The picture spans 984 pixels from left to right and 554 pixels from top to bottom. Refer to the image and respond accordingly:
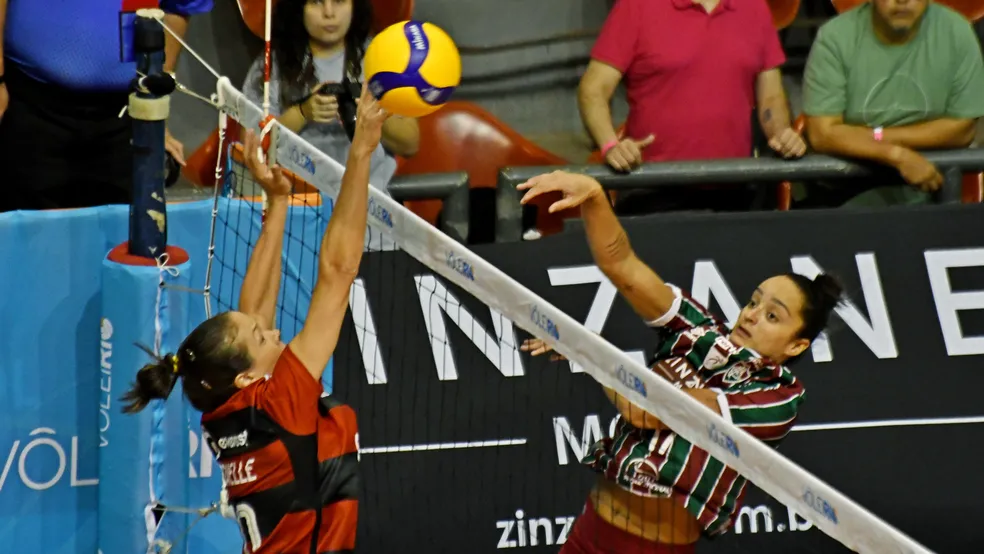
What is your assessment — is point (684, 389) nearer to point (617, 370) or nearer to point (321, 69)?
point (617, 370)

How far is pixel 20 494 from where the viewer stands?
19.9ft

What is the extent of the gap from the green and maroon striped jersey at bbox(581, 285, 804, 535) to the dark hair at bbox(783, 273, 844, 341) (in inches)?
7.3

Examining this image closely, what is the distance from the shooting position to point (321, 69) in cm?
697

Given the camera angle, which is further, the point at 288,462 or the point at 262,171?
the point at 262,171

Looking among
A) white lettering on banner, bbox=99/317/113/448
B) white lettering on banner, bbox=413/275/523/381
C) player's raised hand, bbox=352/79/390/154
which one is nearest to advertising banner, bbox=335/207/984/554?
white lettering on banner, bbox=413/275/523/381

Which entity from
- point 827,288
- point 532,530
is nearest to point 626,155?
point 532,530

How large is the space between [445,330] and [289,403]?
1958 mm

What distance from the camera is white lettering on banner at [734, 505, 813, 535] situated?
6.79 m

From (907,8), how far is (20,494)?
14.7 feet

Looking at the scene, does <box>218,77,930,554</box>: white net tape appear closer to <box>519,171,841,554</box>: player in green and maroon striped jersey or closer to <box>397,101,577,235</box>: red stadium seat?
<box>519,171,841,554</box>: player in green and maroon striped jersey

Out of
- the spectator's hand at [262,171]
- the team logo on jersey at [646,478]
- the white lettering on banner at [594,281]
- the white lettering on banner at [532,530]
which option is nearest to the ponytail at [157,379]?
the spectator's hand at [262,171]

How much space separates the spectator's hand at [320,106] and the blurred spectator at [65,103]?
0.60 meters

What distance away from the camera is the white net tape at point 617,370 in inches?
173

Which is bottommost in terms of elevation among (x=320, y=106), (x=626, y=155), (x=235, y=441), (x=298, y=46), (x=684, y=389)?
(x=235, y=441)
